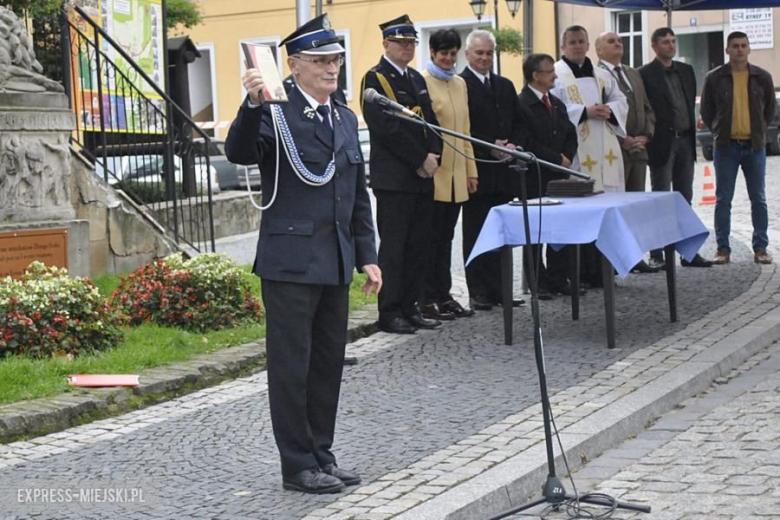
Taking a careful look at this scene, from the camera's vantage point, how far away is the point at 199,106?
45.4m

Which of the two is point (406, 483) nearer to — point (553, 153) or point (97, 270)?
point (553, 153)

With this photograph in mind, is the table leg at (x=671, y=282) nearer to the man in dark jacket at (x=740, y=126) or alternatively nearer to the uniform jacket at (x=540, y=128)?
the uniform jacket at (x=540, y=128)

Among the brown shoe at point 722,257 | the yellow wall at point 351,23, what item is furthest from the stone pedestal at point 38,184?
the yellow wall at point 351,23

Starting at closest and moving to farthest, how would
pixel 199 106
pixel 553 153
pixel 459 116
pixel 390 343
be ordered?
pixel 390 343 < pixel 459 116 < pixel 553 153 < pixel 199 106

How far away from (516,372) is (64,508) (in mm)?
3429

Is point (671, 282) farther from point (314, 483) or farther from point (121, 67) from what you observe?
point (121, 67)

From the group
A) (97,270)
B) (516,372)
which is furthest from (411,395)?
(97,270)

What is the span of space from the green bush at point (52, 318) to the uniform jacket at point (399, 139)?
7.12 ft

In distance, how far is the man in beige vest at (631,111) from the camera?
39.5ft

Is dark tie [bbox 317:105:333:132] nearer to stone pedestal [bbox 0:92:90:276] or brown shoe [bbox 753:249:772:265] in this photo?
stone pedestal [bbox 0:92:90:276]

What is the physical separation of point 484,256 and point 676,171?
3.17 metres

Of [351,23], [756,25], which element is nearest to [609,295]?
[756,25]

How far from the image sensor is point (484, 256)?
10820mm
